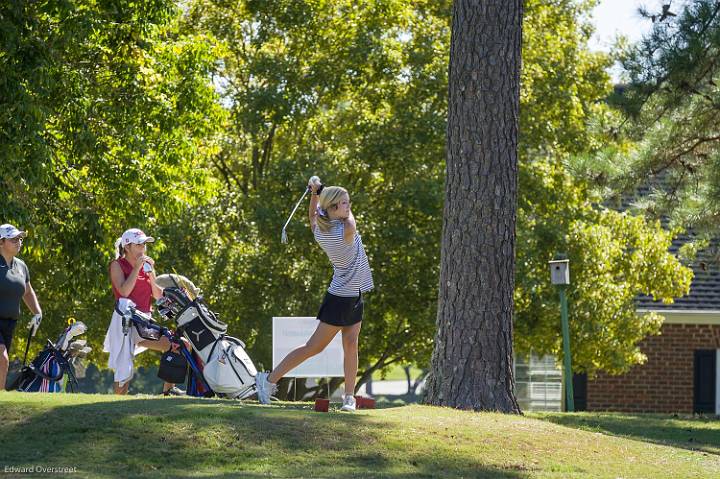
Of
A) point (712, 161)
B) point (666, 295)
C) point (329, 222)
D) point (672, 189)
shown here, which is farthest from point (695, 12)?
point (666, 295)

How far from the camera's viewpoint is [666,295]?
23922 mm

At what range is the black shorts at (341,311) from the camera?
31.9ft

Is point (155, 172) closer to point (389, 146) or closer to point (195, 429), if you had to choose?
point (389, 146)

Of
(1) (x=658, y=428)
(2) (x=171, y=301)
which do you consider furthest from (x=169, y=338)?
(1) (x=658, y=428)

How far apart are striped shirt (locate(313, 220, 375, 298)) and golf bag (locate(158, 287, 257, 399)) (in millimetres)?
1723

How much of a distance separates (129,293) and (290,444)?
10.5ft

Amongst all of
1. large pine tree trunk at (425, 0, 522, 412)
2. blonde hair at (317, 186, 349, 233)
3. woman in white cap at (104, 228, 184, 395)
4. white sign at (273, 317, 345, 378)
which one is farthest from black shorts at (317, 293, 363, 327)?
white sign at (273, 317, 345, 378)

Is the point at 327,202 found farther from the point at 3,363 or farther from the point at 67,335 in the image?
the point at 3,363

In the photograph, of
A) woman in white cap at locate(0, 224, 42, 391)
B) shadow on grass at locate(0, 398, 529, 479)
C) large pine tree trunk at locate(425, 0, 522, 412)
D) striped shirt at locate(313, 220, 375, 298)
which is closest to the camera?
shadow on grass at locate(0, 398, 529, 479)

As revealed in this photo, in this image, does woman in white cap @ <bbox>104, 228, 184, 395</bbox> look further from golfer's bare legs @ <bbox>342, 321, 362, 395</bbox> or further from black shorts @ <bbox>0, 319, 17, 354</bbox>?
golfer's bare legs @ <bbox>342, 321, 362, 395</bbox>

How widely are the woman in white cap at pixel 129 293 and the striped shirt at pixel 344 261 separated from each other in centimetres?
215

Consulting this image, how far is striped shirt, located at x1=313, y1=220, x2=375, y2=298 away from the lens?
962cm

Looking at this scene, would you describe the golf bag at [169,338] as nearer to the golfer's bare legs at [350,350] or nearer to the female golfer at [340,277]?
the female golfer at [340,277]

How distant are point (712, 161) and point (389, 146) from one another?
7.89m
